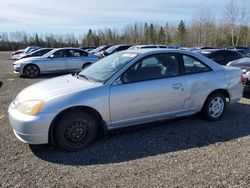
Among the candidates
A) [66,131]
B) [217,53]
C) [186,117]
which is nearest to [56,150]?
[66,131]

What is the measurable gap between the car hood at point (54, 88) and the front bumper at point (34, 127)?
32 cm

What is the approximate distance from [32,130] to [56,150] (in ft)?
1.92

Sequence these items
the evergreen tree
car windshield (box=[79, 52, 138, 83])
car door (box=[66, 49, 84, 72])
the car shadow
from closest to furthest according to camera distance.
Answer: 1. the car shadow
2. car windshield (box=[79, 52, 138, 83])
3. car door (box=[66, 49, 84, 72])
4. the evergreen tree

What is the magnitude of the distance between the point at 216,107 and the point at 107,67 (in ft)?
7.90

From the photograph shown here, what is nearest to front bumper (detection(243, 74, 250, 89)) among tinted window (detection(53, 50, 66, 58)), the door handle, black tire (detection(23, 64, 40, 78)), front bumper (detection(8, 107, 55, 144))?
the door handle

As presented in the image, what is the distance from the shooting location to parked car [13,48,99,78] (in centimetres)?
1589

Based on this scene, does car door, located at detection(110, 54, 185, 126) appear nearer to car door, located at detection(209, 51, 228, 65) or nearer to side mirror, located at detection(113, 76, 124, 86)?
side mirror, located at detection(113, 76, 124, 86)

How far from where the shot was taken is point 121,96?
5.02 m

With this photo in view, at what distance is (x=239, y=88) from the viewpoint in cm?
657

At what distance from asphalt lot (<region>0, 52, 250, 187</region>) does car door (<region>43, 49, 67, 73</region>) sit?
34.8 ft

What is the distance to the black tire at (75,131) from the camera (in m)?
4.71

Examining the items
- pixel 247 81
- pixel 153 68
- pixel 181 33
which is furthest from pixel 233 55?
pixel 181 33

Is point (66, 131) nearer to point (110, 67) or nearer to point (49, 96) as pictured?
point (49, 96)

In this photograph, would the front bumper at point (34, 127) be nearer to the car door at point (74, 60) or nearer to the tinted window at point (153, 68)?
the tinted window at point (153, 68)
